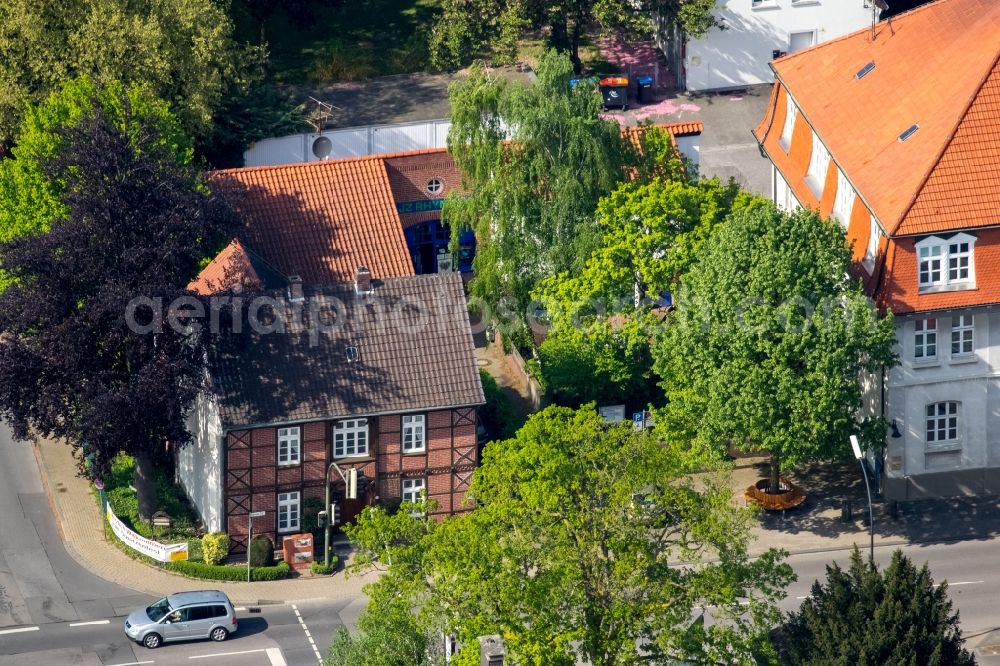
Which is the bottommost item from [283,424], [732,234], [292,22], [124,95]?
[283,424]

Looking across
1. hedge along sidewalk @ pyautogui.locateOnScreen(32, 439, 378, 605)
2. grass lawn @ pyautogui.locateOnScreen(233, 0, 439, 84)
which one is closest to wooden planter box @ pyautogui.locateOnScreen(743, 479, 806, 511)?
hedge along sidewalk @ pyautogui.locateOnScreen(32, 439, 378, 605)

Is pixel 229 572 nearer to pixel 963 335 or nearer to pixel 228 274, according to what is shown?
pixel 228 274

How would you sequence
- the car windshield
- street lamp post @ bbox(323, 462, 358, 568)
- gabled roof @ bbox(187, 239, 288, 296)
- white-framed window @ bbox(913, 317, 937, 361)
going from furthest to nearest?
gabled roof @ bbox(187, 239, 288, 296), white-framed window @ bbox(913, 317, 937, 361), street lamp post @ bbox(323, 462, 358, 568), the car windshield

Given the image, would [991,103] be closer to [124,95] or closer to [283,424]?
[283,424]

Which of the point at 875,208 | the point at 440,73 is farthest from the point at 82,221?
the point at 440,73

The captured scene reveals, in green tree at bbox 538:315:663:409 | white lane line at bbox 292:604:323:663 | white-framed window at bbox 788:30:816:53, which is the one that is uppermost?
white-framed window at bbox 788:30:816:53

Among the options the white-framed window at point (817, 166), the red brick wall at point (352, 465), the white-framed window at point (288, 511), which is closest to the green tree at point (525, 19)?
the white-framed window at point (817, 166)

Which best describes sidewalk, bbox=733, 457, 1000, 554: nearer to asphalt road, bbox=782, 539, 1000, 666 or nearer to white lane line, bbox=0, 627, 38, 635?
asphalt road, bbox=782, 539, 1000, 666
